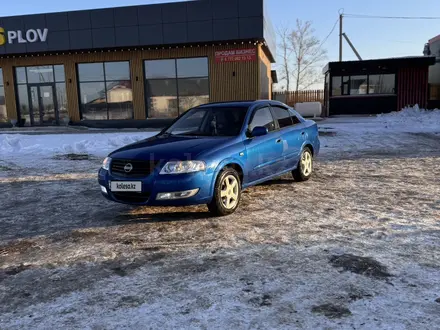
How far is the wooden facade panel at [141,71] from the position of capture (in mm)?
21312

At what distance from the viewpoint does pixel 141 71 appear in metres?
22.2

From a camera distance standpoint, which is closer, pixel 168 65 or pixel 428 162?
pixel 428 162

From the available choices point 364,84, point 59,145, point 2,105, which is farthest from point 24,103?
point 364,84

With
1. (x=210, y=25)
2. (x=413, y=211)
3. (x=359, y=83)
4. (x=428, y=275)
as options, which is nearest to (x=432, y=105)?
(x=359, y=83)

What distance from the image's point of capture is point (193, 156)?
5.26 m

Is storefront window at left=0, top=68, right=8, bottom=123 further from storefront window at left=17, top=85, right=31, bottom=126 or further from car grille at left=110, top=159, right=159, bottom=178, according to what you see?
car grille at left=110, top=159, right=159, bottom=178

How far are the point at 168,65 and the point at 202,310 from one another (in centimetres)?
2005

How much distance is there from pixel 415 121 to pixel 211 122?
57.8 feet

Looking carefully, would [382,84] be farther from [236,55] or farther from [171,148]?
[171,148]

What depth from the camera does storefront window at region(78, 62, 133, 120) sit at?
22.6 metres

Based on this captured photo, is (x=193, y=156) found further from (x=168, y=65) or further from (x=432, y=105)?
(x=432, y=105)

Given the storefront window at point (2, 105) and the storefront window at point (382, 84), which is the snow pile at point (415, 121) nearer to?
the storefront window at point (382, 84)

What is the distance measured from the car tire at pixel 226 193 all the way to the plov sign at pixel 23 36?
2003 cm

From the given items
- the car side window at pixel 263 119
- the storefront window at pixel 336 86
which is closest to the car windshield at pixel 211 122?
the car side window at pixel 263 119
